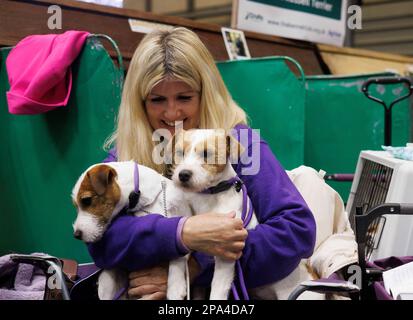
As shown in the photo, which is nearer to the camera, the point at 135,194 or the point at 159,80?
the point at 135,194

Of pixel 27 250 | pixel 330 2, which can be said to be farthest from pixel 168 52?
pixel 330 2

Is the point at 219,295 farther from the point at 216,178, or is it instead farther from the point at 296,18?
the point at 296,18

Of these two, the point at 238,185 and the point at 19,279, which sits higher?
the point at 238,185

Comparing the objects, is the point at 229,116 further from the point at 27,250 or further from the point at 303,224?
the point at 27,250

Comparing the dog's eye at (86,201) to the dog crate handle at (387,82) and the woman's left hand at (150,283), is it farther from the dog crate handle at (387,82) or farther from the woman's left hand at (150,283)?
the dog crate handle at (387,82)

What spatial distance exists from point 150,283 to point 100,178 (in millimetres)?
266

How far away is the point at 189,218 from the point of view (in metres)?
1.10

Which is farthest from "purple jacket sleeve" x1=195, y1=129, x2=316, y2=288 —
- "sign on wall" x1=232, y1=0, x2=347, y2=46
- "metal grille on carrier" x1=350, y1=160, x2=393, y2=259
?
"sign on wall" x1=232, y1=0, x2=347, y2=46

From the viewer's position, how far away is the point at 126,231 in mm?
1109

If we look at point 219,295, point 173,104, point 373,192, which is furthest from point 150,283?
point 373,192

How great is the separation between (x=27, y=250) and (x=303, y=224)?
1254 mm

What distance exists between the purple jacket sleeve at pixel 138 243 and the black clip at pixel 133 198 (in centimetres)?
3

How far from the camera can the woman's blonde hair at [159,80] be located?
133 centimetres
